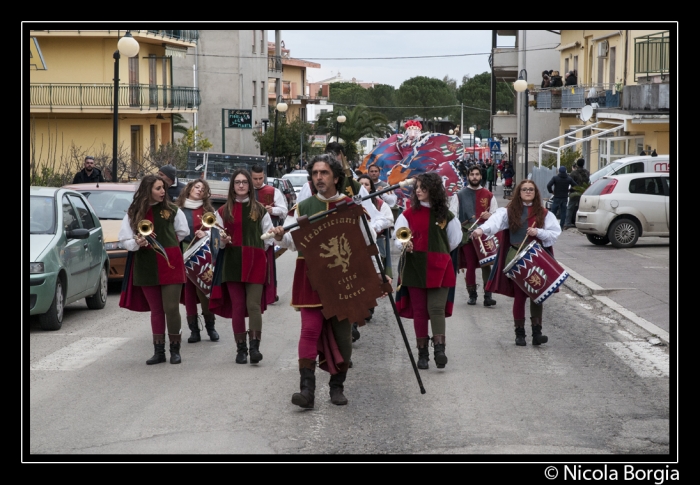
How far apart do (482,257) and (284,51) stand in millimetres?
73406

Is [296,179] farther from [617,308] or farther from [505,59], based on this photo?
[617,308]

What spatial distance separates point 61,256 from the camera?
11.6m

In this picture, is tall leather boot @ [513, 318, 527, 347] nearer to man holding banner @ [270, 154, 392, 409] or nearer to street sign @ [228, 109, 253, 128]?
man holding banner @ [270, 154, 392, 409]

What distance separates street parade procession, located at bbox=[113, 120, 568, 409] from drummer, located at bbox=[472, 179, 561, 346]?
1cm

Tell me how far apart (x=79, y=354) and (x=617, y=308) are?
684 cm

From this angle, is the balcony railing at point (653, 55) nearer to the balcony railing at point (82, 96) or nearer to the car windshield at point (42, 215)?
the car windshield at point (42, 215)

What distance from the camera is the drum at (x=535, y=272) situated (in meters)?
10.2

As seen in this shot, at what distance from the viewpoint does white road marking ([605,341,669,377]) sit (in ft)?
30.1

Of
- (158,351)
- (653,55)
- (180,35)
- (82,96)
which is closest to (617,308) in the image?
(158,351)

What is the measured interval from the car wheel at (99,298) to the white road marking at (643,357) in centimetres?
642

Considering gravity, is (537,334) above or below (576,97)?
below

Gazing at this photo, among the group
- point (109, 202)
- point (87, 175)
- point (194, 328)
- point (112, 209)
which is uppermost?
point (87, 175)

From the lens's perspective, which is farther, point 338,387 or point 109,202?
point 109,202

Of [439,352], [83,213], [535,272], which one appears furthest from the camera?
[83,213]
